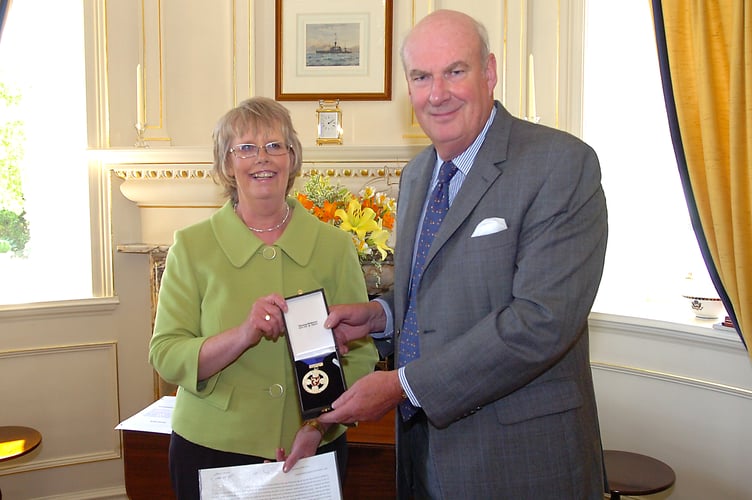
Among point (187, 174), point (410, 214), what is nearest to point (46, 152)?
point (187, 174)

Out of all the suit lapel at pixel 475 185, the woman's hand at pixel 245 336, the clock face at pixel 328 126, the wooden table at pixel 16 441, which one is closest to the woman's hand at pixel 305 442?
the woman's hand at pixel 245 336

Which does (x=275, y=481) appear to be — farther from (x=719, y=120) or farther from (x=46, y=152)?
Result: (x=46, y=152)

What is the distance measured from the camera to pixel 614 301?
11.1 feet

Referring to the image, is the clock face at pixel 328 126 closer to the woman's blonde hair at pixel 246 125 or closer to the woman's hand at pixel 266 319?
the woman's blonde hair at pixel 246 125

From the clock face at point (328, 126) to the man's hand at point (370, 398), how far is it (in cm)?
212

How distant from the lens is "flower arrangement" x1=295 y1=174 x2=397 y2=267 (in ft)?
8.82

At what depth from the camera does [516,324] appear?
1.30 metres

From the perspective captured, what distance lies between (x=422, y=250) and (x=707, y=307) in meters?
1.94

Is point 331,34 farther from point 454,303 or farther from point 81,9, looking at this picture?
point 454,303

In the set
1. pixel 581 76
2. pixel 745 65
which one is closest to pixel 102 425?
pixel 581 76

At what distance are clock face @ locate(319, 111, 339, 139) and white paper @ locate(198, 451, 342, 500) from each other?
2.07 m

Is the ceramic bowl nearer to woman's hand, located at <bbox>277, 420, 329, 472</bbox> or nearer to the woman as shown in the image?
the woman

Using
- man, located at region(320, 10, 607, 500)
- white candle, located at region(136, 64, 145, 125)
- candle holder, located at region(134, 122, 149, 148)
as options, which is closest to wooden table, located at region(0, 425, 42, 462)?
candle holder, located at region(134, 122, 149, 148)

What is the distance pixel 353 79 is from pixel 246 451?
2.27m
